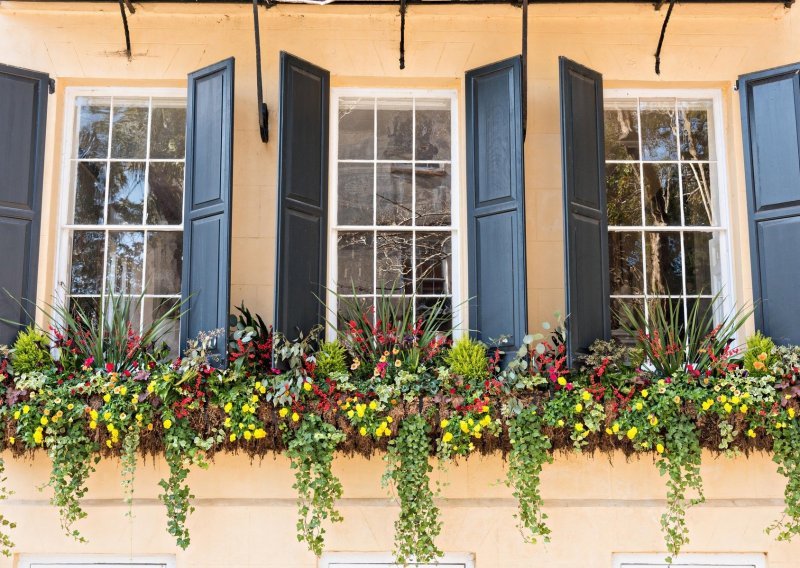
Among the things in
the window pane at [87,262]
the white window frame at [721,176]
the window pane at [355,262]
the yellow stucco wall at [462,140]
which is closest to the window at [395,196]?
the window pane at [355,262]

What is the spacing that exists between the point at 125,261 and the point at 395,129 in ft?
6.67

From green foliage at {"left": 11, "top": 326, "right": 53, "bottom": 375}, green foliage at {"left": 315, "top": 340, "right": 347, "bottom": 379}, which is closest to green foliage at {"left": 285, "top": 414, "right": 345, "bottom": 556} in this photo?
green foliage at {"left": 315, "top": 340, "right": 347, "bottom": 379}

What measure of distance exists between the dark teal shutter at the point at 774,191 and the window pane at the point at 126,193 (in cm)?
399

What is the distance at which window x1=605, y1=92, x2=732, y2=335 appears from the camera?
17.4ft

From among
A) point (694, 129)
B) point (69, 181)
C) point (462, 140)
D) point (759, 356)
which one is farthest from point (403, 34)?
point (759, 356)

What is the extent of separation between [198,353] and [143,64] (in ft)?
7.00

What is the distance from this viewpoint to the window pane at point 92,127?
547 centimetres

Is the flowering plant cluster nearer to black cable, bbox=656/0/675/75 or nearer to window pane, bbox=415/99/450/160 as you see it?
window pane, bbox=415/99/450/160

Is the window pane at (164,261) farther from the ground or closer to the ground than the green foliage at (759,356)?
farther from the ground

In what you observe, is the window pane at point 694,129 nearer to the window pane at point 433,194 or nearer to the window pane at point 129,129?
the window pane at point 433,194

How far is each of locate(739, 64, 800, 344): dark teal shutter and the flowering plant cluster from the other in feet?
1.26

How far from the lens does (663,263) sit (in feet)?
17.5

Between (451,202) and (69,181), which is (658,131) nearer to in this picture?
(451,202)

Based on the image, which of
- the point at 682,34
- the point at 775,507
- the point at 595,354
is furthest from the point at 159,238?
the point at 775,507
